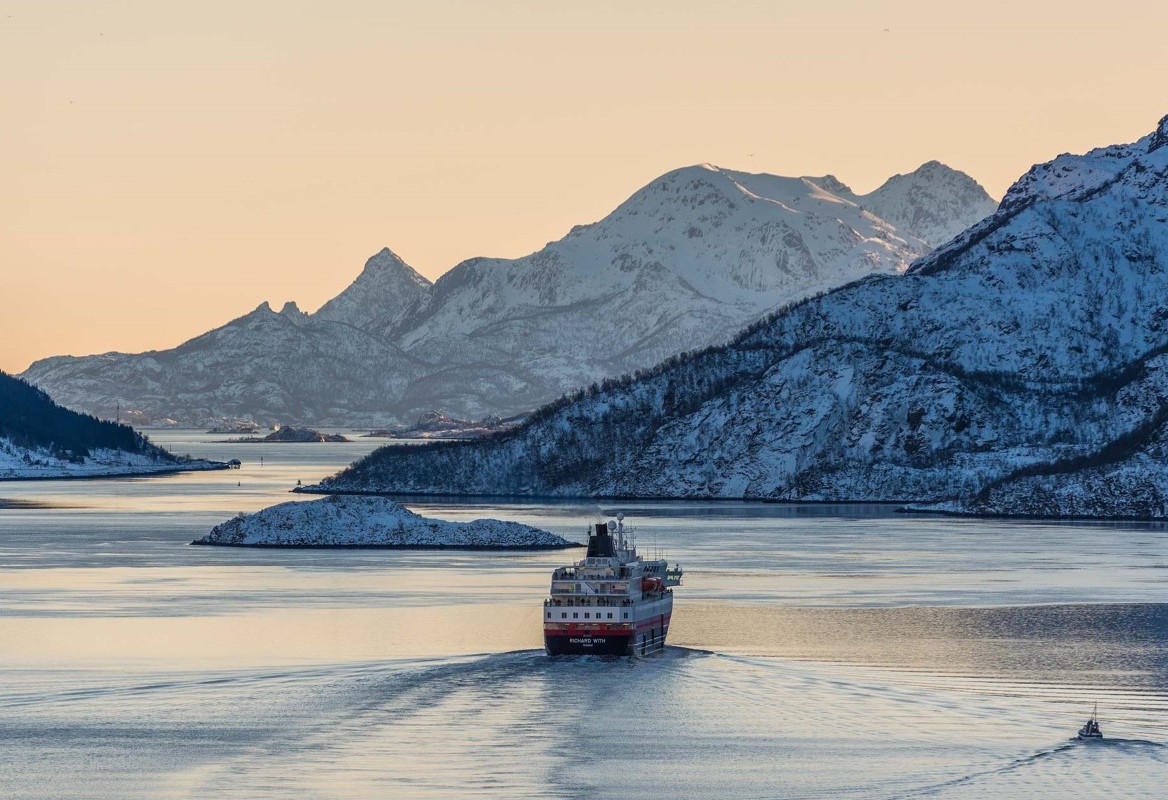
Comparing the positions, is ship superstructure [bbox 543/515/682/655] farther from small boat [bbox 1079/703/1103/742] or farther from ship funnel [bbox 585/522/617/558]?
small boat [bbox 1079/703/1103/742]

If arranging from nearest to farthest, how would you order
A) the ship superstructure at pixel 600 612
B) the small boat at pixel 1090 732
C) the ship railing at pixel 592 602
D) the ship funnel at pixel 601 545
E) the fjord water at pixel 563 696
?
the fjord water at pixel 563 696
the small boat at pixel 1090 732
the ship superstructure at pixel 600 612
the ship railing at pixel 592 602
the ship funnel at pixel 601 545

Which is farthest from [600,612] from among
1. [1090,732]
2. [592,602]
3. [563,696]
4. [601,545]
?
[1090,732]

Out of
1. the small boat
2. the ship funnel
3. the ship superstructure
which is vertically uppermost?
the ship funnel

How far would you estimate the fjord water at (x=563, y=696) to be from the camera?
3221 inches

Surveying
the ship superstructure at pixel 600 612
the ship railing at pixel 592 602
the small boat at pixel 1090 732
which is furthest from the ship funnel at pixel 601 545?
the small boat at pixel 1090 732

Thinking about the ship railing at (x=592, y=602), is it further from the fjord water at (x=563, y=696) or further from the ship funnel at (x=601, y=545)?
the ship funnel at (x=601, y=545)

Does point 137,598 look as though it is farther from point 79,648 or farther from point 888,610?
point 888,610

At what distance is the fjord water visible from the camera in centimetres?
8181

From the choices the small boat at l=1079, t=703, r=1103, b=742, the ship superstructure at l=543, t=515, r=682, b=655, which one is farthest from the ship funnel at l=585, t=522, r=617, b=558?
the small boat at l=1079, t=703, r=1103, b=742

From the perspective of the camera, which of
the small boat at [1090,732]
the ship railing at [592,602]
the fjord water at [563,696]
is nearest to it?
the fjord water at [563,696]

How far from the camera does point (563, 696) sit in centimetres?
10144

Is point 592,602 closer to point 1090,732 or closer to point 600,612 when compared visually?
point 600,612

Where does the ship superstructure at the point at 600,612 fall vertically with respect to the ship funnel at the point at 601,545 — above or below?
below

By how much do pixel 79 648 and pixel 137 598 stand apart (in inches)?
1386
